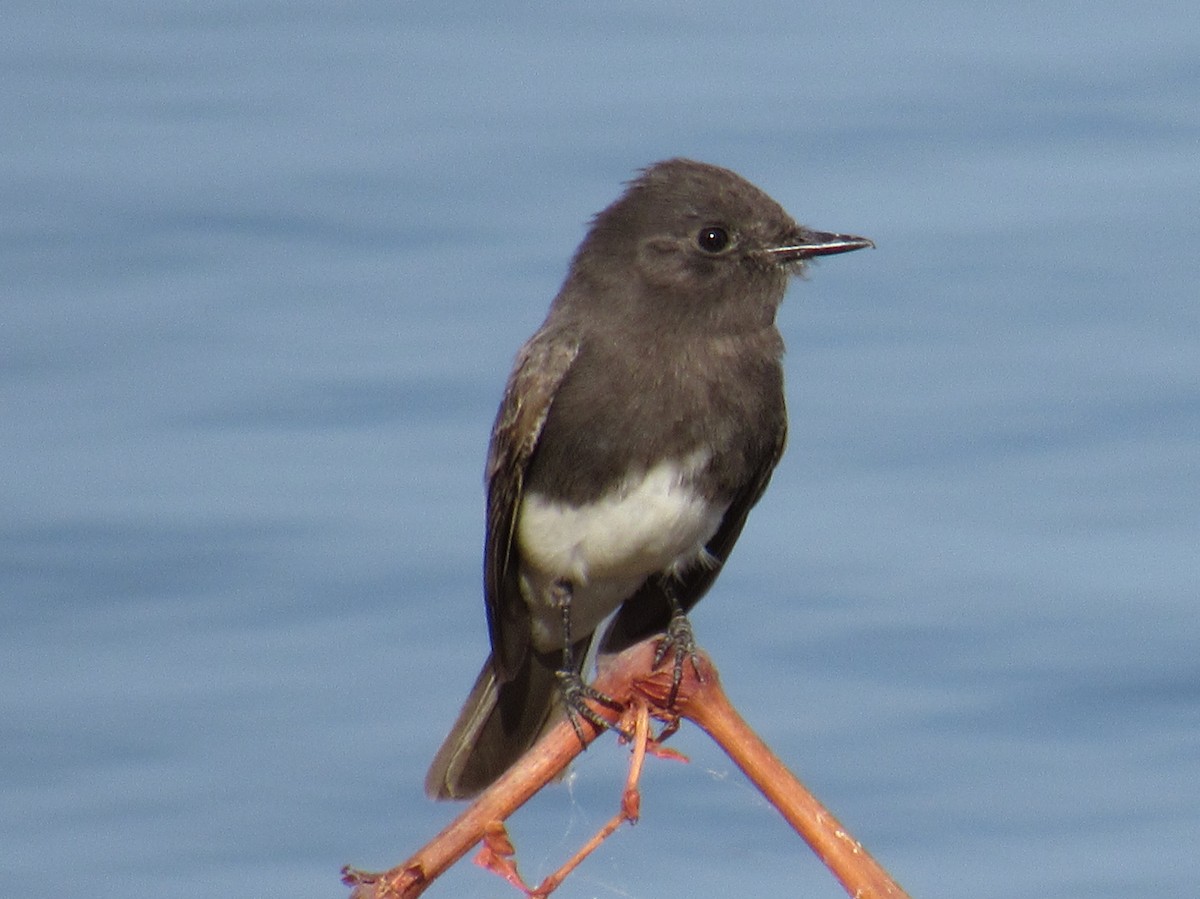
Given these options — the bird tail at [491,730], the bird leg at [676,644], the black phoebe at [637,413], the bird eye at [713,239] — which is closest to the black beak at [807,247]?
the black phoebe at [637,413]

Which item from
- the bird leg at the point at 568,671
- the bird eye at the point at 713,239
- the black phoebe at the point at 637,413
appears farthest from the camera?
the bird eye at the point at 713,239

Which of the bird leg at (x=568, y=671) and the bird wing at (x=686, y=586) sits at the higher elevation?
the bird wing at (x=686, y=586)

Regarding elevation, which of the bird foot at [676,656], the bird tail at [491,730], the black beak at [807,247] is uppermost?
the black beak at [807,247]

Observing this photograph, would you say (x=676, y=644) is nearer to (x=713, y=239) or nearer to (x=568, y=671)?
(x=568, y=671)

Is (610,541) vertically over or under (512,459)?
under

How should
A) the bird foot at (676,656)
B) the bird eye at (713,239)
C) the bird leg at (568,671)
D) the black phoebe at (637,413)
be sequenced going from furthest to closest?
the bird eye at (713,239), the black phoebe at (637,413), the bird leg at (568,671), the bird foot at (676,656)

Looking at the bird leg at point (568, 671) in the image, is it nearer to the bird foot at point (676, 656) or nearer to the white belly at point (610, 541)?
the white belly at point (610, 541)

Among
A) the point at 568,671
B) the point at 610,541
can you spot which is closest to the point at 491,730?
the point at 568,671

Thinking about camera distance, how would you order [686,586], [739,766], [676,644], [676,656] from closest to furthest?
[739,766], [676,656], [676,644], [686,586]
